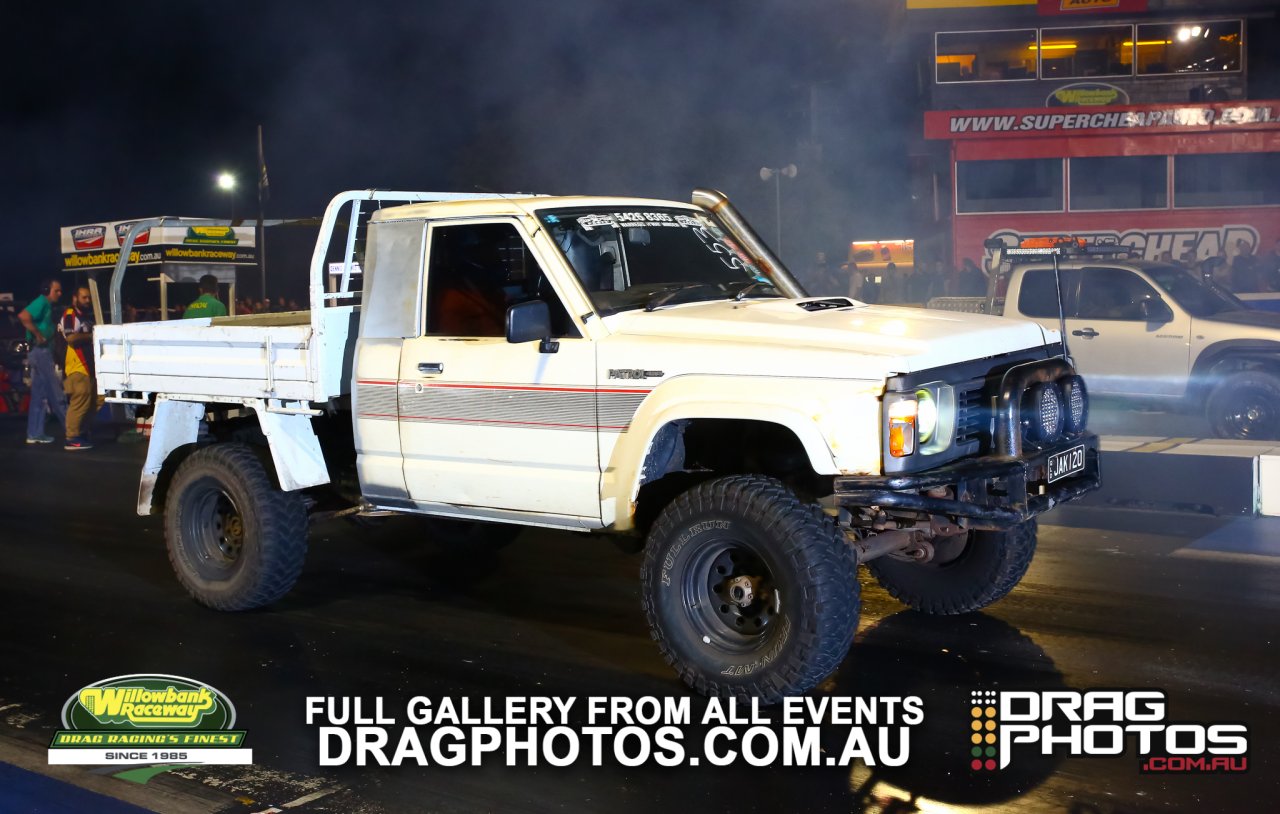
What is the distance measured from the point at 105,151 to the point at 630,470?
1657 inches

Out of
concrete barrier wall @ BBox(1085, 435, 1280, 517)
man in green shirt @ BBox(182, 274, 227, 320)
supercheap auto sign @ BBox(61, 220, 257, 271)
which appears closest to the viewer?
concrete barrier wall @ BBox(1085, 435, 1280, 517)

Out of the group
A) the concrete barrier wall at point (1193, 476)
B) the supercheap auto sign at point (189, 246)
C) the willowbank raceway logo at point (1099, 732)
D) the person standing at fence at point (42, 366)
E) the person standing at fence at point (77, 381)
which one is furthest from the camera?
the supercheap auto sign at point (189, 246)

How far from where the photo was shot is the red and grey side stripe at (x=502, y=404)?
529 centimetres

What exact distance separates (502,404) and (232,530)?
2099 mm

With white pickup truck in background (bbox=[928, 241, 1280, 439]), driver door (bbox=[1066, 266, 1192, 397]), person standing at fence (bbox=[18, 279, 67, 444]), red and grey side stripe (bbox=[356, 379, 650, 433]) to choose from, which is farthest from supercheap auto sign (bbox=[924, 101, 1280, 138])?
red and grey side stripe (bbox=[356, 379, 650, 433])

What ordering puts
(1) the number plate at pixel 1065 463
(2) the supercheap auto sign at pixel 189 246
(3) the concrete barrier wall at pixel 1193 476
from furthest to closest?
(2) the supercheap auto sign at pixel 189 246, (3) the concrete barrier wall at pixel 1193 476, (1) the number plate at pixel 1065 463

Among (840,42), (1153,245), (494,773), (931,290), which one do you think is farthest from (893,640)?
(840,42)

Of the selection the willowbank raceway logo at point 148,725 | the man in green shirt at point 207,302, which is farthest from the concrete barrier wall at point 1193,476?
the man in green shirt at point 207,302

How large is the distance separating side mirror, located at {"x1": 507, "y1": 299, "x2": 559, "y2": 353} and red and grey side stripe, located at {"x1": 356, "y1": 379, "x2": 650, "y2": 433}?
0.26 meters

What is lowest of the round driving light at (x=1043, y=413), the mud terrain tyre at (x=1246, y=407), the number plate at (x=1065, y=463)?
the mud terrain tyre at (x=1246, y=407)

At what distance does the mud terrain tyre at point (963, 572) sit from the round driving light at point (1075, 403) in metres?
0.53

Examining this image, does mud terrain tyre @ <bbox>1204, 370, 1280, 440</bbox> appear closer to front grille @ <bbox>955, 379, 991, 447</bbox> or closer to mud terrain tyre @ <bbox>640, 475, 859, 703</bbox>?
front grille @ <bbox>955, 379, 991, 447</bbox>

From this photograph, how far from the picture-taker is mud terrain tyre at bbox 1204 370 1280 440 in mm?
11242

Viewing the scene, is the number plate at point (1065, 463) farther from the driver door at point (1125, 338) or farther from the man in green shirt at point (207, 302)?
the man in green shirt at point (207, 302)
